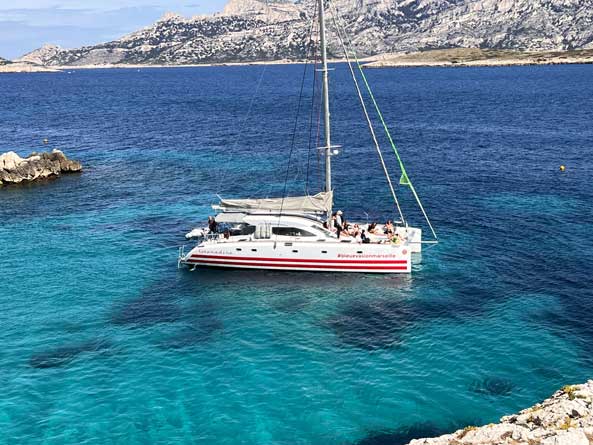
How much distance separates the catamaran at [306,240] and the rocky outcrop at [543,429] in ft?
70.3

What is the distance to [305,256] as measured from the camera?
1825 inches

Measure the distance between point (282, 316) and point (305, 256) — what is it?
7.69 meters

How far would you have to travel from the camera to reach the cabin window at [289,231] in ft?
155

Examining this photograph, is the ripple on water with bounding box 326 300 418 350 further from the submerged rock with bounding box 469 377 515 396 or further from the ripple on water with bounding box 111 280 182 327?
the ripple on water with bounding box 111 280 182 327

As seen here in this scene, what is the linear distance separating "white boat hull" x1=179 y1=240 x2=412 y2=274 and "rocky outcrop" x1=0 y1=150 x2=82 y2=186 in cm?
4079

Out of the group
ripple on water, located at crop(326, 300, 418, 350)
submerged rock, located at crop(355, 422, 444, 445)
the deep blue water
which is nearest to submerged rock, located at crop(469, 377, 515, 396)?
the deep blue water

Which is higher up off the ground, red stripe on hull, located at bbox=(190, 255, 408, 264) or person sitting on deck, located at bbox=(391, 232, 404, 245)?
person sitting on deck, located at bbox=(391, 232, 404, 245)

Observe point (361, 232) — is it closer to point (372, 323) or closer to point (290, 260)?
point (290, 260)

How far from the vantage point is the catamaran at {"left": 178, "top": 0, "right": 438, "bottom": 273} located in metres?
45.8

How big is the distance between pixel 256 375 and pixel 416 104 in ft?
424

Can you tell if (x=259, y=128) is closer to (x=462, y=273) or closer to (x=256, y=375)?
(x=462, y=273)

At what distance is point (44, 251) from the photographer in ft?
171

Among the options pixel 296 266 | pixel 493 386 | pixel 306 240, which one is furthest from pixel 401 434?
pixel 306 240

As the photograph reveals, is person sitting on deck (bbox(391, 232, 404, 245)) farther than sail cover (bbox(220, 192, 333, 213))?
No
